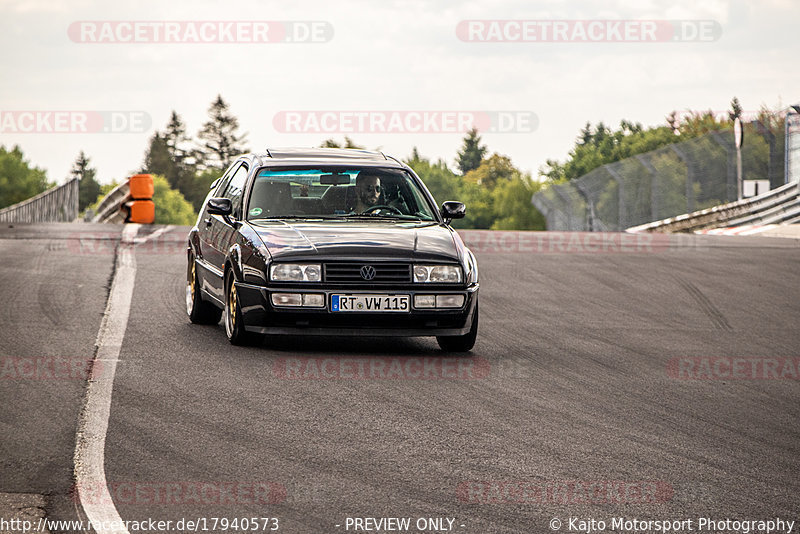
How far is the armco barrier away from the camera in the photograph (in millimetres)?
28609

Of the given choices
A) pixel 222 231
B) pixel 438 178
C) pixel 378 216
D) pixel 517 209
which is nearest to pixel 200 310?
pixel 222 231

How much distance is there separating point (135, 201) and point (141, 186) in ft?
1.74

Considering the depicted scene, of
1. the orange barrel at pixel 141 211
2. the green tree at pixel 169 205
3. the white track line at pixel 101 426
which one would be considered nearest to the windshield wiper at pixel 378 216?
the white track line at pixel 101 426

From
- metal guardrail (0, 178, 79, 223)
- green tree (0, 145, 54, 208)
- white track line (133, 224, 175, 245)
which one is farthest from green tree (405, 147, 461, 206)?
white track line (133, 224, 175, 245)

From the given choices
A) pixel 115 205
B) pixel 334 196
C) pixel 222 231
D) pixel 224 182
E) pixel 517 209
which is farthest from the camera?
pixel 517 209

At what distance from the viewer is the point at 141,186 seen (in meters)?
28.6

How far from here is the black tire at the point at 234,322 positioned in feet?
31.4

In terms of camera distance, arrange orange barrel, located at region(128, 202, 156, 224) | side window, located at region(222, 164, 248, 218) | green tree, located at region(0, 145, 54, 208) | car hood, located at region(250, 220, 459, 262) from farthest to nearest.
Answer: green tree, located at region(0, 145, 54, 208) < orange barrel, located at region(128, 202, 156, 224) < side window, located at region(222, 164, 248, 218) < car hood, located at region(250, 220, 459, 262)

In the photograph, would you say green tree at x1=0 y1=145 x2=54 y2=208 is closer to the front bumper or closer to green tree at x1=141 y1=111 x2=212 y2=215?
green tree at x1=141 y1=111 x2=212 y2=215

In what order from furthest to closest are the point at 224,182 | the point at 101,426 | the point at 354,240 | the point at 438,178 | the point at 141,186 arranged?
the point at 438,178, the point at 141,186, the point at 224,182, the point at 354,240, the point at 101,426

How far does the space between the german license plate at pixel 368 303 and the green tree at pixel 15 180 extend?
6398 inches

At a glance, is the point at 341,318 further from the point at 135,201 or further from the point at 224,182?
the point at 135,201

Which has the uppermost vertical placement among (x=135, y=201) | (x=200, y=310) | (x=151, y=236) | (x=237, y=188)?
(x=237, y=188)

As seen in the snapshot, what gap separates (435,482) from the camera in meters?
5.74
